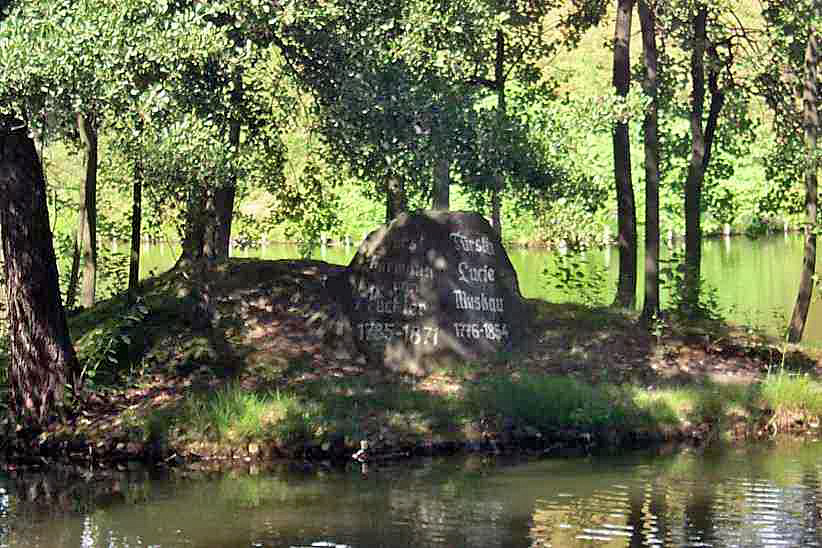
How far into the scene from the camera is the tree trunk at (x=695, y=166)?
24.5 metres

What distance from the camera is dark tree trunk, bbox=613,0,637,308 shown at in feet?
80.7

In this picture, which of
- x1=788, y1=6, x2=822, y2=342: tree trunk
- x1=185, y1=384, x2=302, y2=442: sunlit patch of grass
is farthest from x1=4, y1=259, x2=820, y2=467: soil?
x1=788, y1=6, x2=822, y2=342: tree trunk

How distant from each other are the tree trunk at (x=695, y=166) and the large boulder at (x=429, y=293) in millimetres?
4073

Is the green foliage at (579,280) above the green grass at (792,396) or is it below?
above

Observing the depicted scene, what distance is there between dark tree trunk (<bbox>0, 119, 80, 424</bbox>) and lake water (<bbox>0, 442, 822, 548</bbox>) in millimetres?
1866

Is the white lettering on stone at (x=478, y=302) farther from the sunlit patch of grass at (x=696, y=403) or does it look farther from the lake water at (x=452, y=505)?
the lake water at (x=452, y=505)

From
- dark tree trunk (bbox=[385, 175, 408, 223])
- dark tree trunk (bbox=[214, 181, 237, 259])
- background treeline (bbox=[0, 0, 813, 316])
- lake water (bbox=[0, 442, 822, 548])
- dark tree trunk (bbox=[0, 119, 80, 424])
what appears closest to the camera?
lake water (bbox=[0, 442, 822, 548])

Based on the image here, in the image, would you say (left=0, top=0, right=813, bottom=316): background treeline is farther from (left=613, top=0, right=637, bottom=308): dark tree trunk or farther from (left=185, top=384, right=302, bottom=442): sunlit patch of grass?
(left=185, top=384, right=302, bottom=442): sunlit patch of grass

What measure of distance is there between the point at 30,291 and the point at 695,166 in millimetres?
12681

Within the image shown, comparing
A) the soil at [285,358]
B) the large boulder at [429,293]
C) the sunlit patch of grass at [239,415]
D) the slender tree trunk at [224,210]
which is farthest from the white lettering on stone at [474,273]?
the sunlit patch of grass at [239,415]

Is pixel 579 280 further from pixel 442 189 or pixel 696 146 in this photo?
pixel 442 189

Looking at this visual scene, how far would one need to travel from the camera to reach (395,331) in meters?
20.9

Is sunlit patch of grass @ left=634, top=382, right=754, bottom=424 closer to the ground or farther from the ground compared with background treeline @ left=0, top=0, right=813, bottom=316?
closer to the ground

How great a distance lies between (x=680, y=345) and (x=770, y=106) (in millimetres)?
7775
